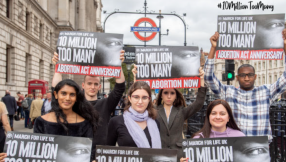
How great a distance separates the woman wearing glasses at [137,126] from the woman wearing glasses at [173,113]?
50 cm

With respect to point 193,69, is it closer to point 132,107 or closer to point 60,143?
point 132,107

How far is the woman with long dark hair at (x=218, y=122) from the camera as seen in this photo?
3.10 metres

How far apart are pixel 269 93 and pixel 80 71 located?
2745 mm

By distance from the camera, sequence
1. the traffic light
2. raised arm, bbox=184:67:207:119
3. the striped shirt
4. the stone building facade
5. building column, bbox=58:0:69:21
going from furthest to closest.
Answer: building column, bbox=58:0:69:21 < the stone building facade < the traffic light < raised arm, bbox=184:67:207:119 < the striped shirt

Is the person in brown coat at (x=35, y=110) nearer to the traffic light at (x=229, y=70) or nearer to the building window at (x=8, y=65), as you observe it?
A: the traffic light at (x=229, y=70)

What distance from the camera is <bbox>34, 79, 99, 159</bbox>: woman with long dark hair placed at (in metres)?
3.01

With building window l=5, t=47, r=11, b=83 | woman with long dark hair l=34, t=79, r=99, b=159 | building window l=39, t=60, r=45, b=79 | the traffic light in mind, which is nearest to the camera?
woman with long dark hair l=34, t=79, r=99, b=159

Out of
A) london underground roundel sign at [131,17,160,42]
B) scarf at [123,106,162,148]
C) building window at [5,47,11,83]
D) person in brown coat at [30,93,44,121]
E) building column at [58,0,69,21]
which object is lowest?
person in brown coat at [30,93,44,121]

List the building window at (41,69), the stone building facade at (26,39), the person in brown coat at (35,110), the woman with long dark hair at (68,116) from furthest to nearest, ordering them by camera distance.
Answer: the building window at (41,69) → the stone building facade at (26,39) → the person in brown coat at (35,110) → the woman with long dark hair at (68,116)

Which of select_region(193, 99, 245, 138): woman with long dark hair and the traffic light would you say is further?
the traffic light

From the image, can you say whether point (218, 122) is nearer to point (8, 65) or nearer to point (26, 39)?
point (8, 65)

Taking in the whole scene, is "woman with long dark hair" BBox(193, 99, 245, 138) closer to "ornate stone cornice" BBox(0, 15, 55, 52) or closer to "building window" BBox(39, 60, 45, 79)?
"ornate stone cornice" BBox(0, 15, 55, 52)

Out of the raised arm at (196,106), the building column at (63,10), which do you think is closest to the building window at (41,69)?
the building column at (63,10)

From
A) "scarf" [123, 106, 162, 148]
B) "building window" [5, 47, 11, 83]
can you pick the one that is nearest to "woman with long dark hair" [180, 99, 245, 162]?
"scarf" [123, 106, 162, 148]
